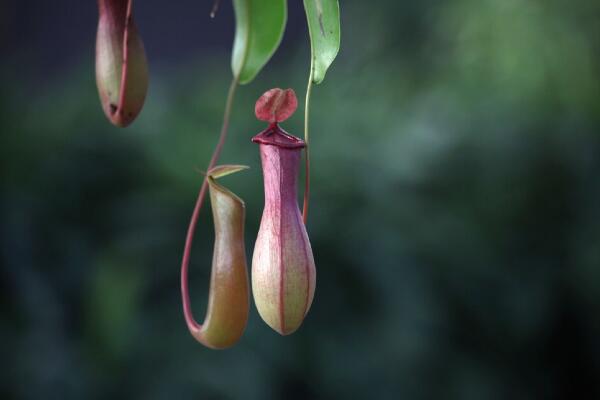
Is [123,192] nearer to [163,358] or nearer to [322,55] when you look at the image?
[163,358]

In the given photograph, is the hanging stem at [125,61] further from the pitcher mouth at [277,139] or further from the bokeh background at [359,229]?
the bokeh background at [359,229]

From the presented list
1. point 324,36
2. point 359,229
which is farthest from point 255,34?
point 359,229

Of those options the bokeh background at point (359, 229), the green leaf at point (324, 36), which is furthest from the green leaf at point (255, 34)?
the bokeh background at point (359, 229)

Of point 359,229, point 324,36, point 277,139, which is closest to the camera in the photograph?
point 324,36

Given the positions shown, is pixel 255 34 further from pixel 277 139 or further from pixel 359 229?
pixel 359 229

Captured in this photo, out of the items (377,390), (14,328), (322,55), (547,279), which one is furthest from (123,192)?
(322,55)

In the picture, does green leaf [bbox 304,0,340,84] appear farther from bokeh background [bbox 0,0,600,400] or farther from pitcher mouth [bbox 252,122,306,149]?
bokeh background [bbox 0,0,600,400]

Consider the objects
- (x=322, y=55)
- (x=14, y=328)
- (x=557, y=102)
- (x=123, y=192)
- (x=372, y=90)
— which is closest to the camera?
(x=322, y=55)
